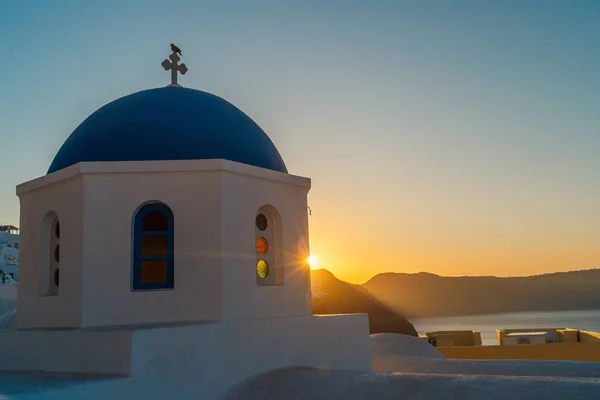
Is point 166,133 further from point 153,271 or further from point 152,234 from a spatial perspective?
point 153,271

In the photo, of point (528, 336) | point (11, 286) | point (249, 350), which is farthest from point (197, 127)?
point (11, 286)

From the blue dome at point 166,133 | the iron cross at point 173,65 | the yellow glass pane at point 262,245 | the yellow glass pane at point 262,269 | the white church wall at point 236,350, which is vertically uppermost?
the iron cross at point 173,65

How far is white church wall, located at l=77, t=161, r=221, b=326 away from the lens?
655 centimetres

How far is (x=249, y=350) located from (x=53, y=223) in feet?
10.2

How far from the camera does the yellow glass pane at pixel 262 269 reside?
295 inches

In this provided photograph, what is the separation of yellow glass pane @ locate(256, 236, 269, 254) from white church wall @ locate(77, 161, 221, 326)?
3.19ft

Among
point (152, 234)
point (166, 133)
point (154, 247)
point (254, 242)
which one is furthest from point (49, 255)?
point (254, 242)

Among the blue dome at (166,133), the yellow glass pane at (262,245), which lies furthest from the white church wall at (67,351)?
the yellow glass pane at (262,245)

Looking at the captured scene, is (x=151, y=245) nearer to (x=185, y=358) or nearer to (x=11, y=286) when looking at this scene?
(x=185, y=358)

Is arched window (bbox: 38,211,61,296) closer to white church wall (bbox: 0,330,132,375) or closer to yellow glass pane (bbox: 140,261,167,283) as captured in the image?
white church wall (bbox: 0,330,132,375)

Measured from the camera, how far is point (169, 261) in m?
6.86

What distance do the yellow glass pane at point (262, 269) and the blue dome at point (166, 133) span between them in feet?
4.33

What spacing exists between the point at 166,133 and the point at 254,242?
5.93 feet

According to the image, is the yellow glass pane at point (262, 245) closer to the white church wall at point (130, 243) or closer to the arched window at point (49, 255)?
the white church wall at point (130, 243)
